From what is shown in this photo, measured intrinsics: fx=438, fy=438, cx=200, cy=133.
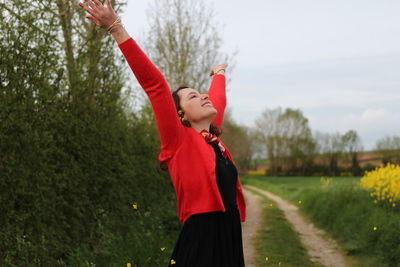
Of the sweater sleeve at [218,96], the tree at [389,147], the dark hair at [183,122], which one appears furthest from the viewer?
the tree at [389,147]

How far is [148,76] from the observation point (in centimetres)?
264

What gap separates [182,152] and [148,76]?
1.82ft

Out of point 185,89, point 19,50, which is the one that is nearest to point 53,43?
point 19,50

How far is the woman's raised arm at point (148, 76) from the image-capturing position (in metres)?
2.56

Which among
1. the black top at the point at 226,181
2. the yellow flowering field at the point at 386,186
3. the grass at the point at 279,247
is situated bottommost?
the grass at the point at 279,247

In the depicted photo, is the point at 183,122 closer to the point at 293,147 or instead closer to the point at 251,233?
the point at 251,233

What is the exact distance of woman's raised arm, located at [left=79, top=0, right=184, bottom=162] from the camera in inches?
101

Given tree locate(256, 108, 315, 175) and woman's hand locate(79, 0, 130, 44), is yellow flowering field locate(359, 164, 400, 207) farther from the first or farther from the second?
tree locate(256, 108, 315, 175)

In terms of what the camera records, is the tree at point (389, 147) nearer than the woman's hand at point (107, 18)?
No

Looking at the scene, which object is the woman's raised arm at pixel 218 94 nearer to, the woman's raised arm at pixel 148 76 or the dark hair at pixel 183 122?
the dark hair at pixel 183 122

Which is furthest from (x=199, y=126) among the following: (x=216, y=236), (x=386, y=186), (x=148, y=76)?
(x=386, y=186)

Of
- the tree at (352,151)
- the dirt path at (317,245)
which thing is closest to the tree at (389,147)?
the tree at (352,151)

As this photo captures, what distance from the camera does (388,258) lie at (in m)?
7.52

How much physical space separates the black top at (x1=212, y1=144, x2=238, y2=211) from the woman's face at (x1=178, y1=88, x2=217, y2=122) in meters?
0.23
